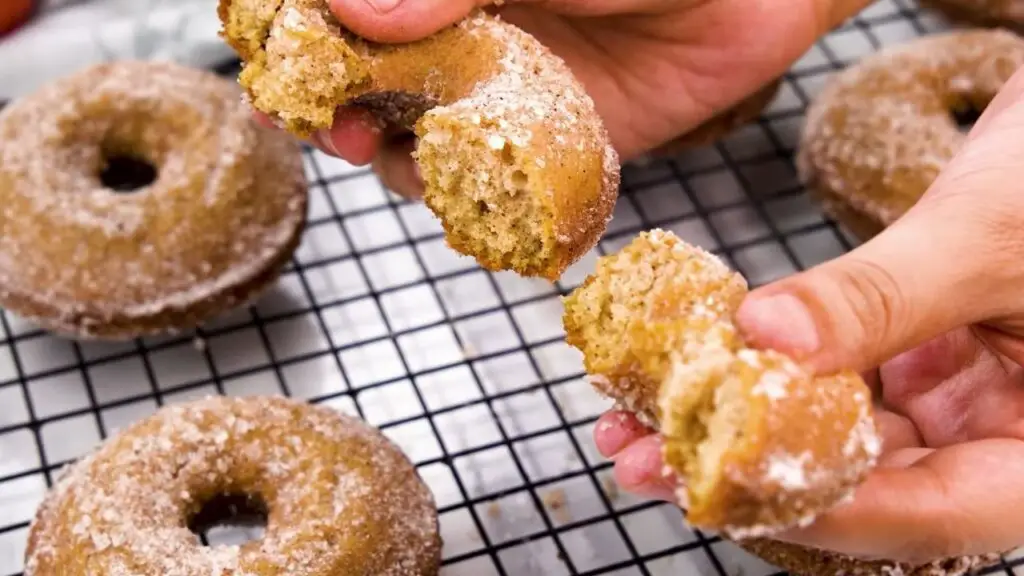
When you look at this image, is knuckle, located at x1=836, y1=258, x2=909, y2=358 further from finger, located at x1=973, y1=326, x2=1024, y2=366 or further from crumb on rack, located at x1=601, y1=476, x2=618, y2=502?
crumb on rack, located at x1=601, y1=476, x2=618, y2=502

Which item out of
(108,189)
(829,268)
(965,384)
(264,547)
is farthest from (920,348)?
(108,189)

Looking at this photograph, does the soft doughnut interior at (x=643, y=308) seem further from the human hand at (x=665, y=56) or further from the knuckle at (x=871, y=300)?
the human hand at (x=665, y=56)

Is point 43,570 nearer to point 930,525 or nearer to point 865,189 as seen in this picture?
point 930,525

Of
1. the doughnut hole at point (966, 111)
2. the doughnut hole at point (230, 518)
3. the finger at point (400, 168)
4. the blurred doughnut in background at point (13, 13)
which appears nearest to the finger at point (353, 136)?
the finger at point (400, 168)

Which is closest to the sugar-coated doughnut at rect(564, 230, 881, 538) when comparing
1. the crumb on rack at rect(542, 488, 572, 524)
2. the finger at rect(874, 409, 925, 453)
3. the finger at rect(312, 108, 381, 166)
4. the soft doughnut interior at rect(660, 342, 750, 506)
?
the soft doughnut interior at rect(660, 342, 750, 506)

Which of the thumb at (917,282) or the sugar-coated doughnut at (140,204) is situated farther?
the sugar-coated doughnut at (140,204)

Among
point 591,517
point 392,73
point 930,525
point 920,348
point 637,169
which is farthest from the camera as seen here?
point 637,169
